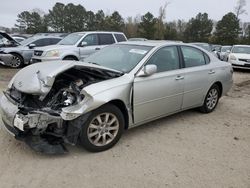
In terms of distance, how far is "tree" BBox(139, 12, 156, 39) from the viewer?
45.7m

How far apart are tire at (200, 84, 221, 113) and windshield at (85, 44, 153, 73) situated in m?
1.93

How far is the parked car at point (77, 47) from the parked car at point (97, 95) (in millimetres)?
5095

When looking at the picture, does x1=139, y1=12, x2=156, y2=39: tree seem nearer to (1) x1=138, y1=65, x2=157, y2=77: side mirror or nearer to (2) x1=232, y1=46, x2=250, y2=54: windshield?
(2) x1=232, y1=46, x2=250, y2=54: windshield

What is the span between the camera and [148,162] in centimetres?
372

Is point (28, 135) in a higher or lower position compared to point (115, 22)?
higher

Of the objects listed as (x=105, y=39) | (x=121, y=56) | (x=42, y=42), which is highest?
(x=121, y=56)

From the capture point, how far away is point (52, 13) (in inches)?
2261

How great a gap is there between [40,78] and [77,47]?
6669mm

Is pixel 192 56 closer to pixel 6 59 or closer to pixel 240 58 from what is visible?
pixel 6 59

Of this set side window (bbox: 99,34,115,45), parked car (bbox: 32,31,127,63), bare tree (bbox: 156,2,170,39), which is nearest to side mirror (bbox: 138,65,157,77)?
parked car (bbox: 32,31,127,63)

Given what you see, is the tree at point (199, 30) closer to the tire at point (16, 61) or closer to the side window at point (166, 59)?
the tire at point (16, 61)

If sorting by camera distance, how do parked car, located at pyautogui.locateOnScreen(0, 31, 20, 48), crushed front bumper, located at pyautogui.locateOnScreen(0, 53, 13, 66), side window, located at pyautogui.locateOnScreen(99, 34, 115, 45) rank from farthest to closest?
parked car, located at pyautogui.locateOnScreen(0, 31, 20, 48) → crushed front bumper, located at pyautogui.locateOnScreen(0, 53, 13, 66) → side window, located at pyautogui.locateOnScreen(99, 34, 115, 45)

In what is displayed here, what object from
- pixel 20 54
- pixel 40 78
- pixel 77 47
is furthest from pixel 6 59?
pixel 40 78

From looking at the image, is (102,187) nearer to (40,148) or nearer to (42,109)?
Answer: (40,148)
